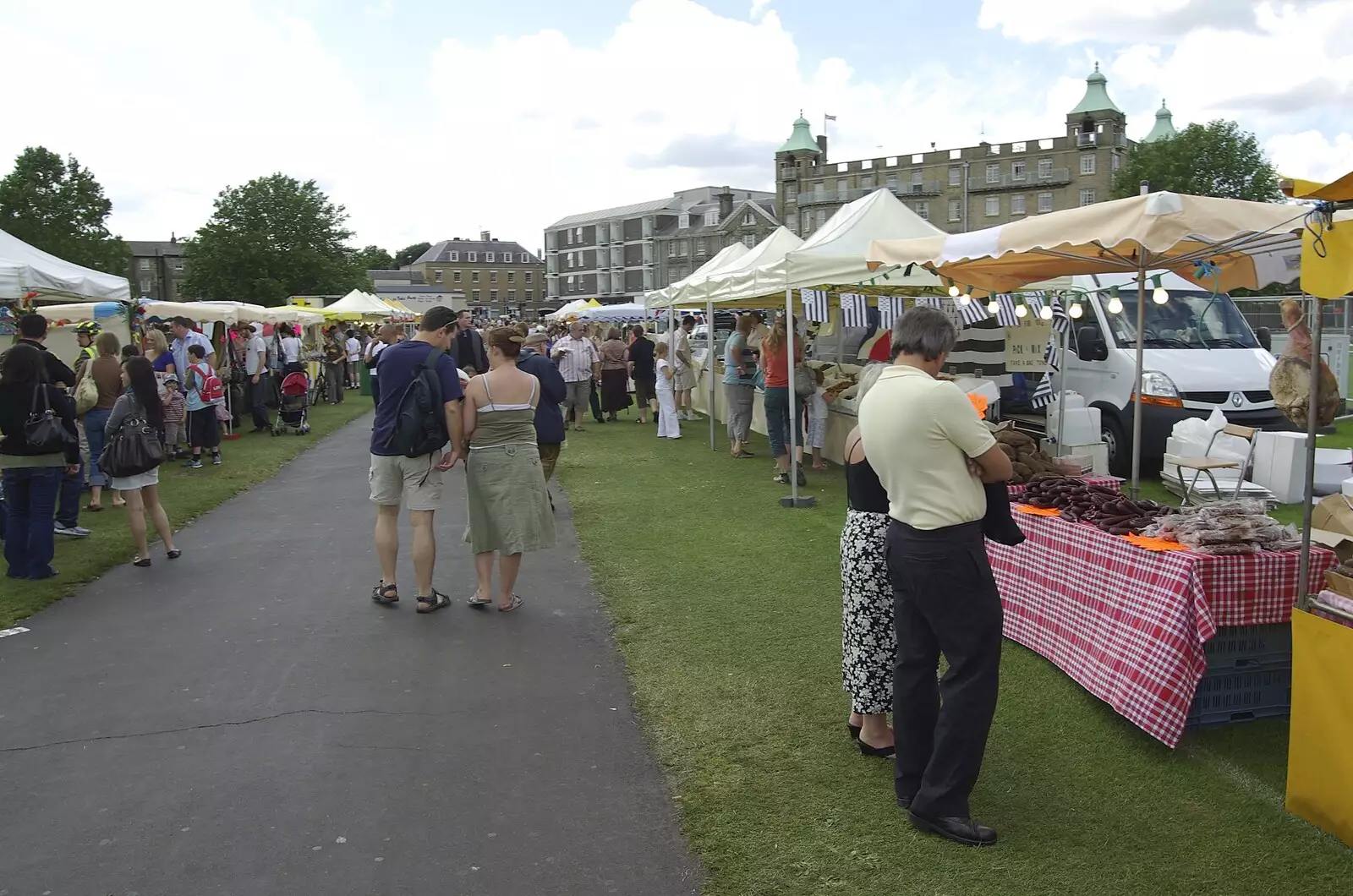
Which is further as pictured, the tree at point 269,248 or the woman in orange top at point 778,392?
the tree at point 269,248

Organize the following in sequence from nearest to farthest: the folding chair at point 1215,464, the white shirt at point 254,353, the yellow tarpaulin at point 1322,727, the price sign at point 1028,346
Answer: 1. the yellow tarpaulin at point 1322,727
2. the folding chair at point 1215,464
3. the price sign at point 1028,346
4. the white shirt at point 254,353

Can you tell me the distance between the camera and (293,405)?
60.3 feet

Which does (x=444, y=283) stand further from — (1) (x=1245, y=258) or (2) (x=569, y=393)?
(1) (x=1245, y=258)

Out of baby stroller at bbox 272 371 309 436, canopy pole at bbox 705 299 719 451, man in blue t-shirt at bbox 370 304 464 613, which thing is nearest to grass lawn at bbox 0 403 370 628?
baby stroller at bbox 272 371 309 436

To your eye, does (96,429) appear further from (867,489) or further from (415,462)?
(867,489)

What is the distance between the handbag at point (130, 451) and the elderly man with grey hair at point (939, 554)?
240 inches

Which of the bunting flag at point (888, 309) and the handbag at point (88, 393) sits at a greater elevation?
the bunting flag at point (888, 309)

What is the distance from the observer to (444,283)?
15312 centimetres

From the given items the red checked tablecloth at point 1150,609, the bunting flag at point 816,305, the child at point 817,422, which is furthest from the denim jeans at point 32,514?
the child at point 817,422

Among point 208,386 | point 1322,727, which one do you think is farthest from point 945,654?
point 208,386

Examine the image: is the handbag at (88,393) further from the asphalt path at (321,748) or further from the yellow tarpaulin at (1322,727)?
the yellow tarpaulin at (1322,727)

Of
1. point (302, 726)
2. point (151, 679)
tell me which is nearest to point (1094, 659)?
point (302, 726)

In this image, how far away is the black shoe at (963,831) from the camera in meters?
3.47

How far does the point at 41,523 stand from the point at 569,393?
36.7 feet
